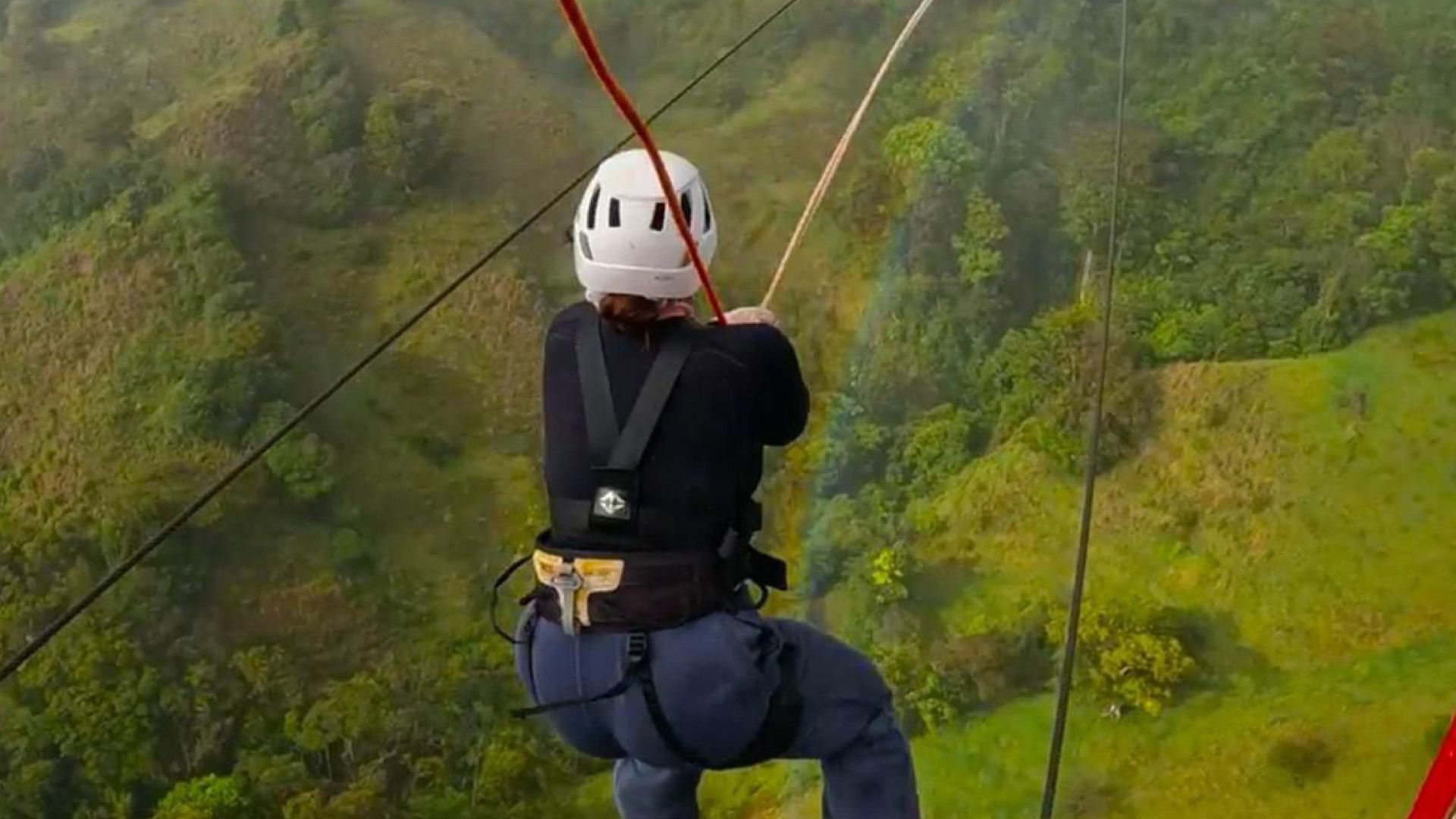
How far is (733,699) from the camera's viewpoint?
98.7 inches

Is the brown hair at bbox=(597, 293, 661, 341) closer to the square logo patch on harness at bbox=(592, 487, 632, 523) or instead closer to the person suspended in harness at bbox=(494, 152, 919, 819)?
the person suspended in harness at bbox=(494, 152, 919, 819)

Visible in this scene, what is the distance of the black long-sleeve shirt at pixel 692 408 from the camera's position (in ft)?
8.10

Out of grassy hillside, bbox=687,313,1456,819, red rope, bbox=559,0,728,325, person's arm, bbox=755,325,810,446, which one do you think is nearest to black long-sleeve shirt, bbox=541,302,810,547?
person's arm, bbox=755,325,810,446

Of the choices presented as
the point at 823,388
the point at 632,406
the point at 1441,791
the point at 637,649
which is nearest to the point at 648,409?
the point at 632,406

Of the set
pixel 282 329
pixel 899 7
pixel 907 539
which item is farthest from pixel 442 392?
pixel 899 7

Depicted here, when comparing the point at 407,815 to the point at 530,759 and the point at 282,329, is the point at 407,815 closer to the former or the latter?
the point at 530,759

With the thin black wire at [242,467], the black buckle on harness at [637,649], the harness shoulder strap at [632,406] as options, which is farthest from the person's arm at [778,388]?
the thin black wire at [242,467]

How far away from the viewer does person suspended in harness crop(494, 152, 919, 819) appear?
248 centimetres

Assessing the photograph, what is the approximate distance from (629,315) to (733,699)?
687mm

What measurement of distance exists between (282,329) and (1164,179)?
8.57m

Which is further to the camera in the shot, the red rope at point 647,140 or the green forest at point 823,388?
the green forest at point 823,388

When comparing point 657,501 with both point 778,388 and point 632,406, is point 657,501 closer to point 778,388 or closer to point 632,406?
point 632,406

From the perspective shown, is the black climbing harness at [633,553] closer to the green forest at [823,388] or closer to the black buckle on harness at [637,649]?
the black buckle on harness at [637,649]

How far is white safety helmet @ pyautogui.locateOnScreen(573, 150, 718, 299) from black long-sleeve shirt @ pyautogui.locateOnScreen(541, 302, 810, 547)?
75 millimetres
